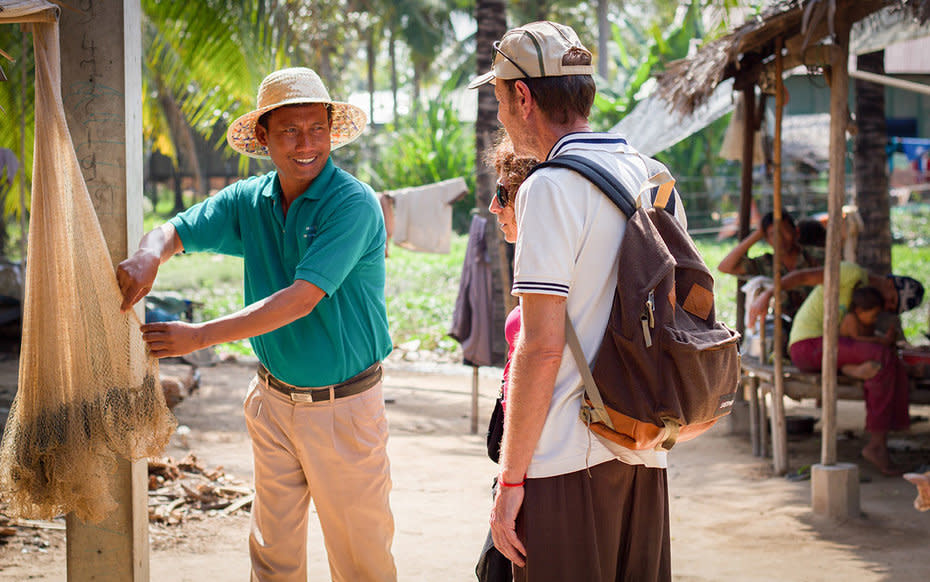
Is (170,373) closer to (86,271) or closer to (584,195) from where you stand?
(86,271)

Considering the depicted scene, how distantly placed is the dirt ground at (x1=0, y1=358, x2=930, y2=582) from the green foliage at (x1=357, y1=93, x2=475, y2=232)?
1513 centimetres

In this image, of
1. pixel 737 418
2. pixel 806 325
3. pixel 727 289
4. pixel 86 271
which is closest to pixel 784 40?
pixel 806 325

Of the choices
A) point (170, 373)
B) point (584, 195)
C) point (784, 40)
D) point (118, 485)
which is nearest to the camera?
point (584, 195)

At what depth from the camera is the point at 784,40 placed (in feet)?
20.4

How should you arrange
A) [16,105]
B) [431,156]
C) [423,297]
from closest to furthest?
1. [16,105]
2. [423,297]
3. [431,156]

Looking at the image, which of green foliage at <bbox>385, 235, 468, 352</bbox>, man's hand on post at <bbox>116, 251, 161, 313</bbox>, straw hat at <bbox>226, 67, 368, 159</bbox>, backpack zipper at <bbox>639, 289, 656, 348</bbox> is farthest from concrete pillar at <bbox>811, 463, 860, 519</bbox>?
green foliage at <bbox>385, 235, 468, 352</bbox>

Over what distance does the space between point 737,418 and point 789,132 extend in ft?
60.0

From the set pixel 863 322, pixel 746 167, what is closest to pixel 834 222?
pixel 863 322

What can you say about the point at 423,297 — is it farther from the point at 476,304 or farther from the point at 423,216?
the point at 476,304

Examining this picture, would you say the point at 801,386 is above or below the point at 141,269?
below

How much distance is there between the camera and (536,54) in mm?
2133

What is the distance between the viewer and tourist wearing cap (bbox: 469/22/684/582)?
2035 millimetres

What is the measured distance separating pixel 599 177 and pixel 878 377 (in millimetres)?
4801

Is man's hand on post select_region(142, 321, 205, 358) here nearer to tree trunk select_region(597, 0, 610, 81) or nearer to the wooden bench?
the wooden bench
